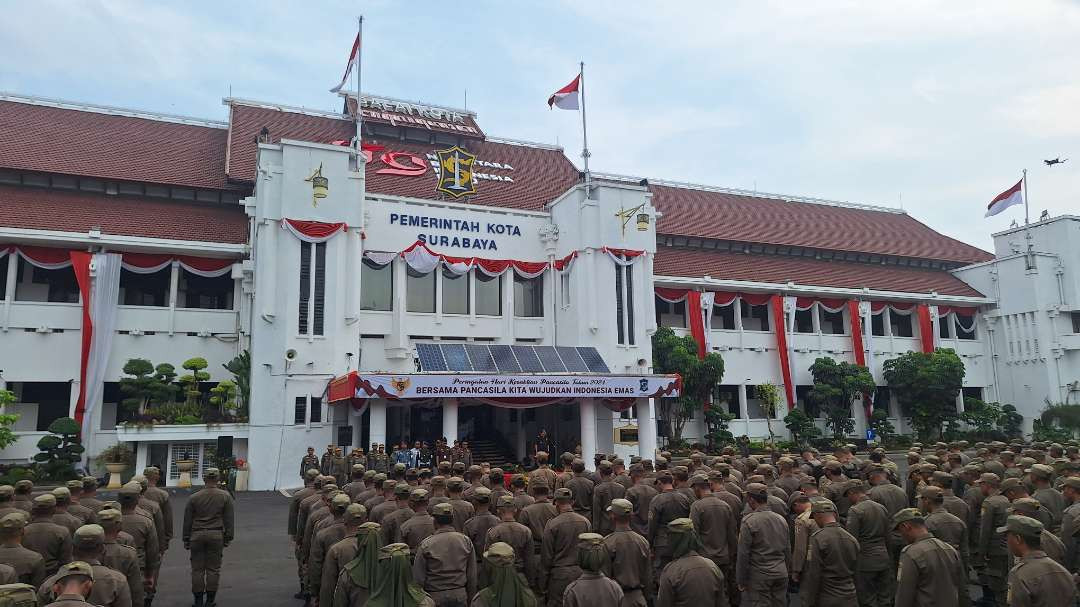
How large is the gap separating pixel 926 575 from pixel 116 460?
23791 millimetres

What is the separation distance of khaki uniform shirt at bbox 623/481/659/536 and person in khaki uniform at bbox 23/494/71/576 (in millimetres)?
6317

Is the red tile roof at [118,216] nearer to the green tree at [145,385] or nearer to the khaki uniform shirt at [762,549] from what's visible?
the green tree at [145,385]

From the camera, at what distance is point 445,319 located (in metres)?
28.5

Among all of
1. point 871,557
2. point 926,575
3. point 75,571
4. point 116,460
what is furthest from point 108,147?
point 926,575

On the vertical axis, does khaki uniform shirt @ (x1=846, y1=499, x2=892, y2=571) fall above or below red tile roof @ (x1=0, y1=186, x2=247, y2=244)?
below

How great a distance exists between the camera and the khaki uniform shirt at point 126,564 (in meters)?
6.62

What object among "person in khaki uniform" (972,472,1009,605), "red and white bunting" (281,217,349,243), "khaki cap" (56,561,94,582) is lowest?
"person in khaki uniform" (972,472,1009,605)

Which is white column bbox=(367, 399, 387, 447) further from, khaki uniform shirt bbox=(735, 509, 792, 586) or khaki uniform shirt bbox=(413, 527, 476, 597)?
khaki uniform shirt bbox=(735, 509, 792, 586)

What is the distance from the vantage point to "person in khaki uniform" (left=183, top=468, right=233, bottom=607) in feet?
31.0

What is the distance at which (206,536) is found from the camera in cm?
945

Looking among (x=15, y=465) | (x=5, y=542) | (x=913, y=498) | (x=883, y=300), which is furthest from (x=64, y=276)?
(x=883, y=300)

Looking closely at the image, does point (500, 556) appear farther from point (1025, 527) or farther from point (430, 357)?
point (430, 357)

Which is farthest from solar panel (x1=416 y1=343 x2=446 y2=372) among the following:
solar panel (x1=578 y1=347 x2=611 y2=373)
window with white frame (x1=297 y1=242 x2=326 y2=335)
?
solar panel (x1=578 y1=347 x2=611 y2=373)

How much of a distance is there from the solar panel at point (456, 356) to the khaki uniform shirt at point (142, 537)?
15.3 m
